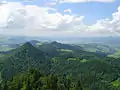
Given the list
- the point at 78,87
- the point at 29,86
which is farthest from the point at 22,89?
the point at 78,87

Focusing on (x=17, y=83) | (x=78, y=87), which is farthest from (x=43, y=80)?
(x=78, y=87)

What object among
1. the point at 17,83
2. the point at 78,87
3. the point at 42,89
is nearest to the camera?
the point at 42,89

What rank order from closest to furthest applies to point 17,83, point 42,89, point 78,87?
1. point 42,89
2. point 17,83
3. point 78,87

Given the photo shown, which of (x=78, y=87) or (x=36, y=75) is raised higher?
(x=36, y=75)

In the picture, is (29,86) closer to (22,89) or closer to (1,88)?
(22,89)

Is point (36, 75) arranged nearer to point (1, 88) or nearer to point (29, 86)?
point (29, 86)

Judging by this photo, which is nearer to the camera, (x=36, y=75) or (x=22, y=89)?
(x=22, y=89)

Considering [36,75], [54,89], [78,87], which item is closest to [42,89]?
[54,89]

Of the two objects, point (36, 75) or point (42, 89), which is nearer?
point (42, 89)
